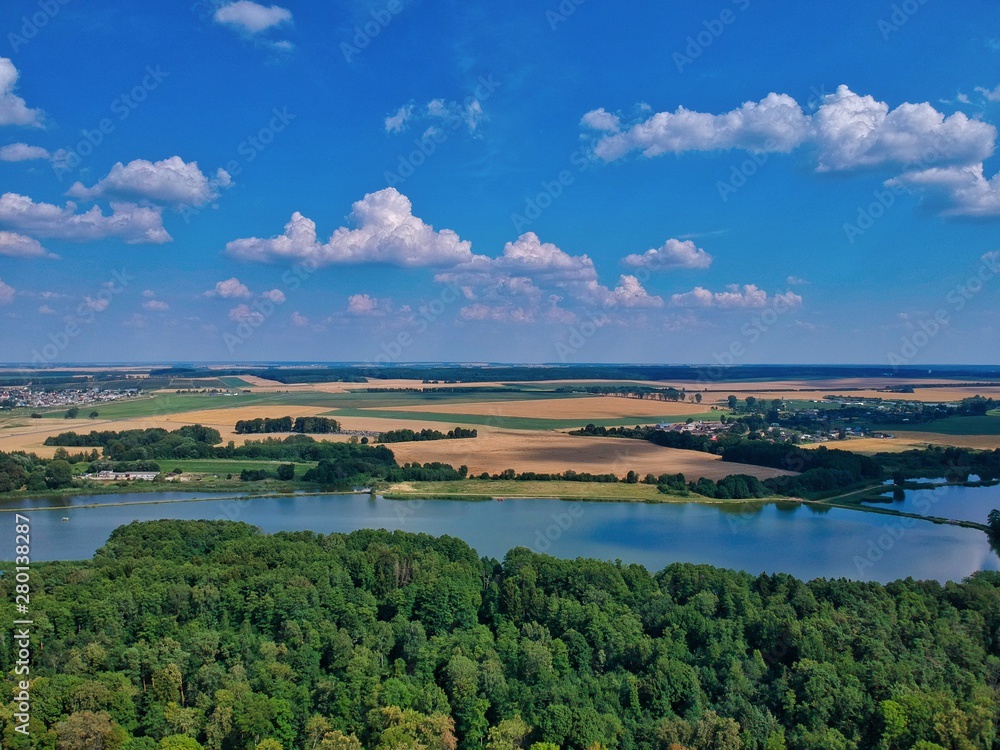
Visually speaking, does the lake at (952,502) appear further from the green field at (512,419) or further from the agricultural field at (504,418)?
the green field at (512,419)

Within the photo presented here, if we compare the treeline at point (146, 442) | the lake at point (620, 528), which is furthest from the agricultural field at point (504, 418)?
the lake at point (620, 528)

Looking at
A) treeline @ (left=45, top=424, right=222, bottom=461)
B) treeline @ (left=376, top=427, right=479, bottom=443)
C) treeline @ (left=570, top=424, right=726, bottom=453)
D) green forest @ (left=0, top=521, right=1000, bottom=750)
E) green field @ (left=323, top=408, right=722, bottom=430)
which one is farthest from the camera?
green field @ (left=323, top=408, right=722, bottom=430)

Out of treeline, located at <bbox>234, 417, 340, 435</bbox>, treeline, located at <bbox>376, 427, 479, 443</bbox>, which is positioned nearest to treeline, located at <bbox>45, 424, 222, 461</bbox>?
treeline, located at <bbox>234, 417, 340, 435</bbox>

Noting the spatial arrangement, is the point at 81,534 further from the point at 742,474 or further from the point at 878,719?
the point at 742,474

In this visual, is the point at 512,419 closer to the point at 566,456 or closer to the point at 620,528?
the point at 566,456

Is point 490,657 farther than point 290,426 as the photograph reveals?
No

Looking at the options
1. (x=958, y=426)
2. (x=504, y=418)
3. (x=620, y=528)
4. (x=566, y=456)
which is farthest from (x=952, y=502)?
(x=504, y=418)

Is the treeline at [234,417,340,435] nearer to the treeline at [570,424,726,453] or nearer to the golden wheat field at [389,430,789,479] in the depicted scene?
the golden wheat field at [389,430,789,479]
